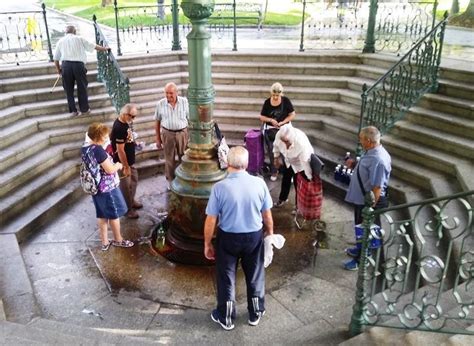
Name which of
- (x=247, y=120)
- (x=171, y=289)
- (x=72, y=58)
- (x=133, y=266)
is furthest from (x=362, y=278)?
(x=72, y=58)

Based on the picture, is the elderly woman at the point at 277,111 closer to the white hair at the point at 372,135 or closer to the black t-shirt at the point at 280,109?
the black t-shirt at the point at 280,109

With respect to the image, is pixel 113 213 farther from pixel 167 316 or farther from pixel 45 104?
pixel 45 104

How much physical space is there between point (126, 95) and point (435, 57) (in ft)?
17.7

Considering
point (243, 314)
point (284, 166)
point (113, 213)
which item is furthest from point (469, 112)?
point (113, 213)

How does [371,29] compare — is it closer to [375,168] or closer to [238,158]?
[375,168]

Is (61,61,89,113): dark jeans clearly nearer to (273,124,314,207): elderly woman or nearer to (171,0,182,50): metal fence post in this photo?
(171,0,182,50): metal fence post

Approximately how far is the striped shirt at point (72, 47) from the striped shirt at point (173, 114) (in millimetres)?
2434

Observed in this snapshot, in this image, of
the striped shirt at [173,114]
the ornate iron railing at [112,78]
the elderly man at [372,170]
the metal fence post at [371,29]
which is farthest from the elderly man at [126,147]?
the metal fence post at [371,29]

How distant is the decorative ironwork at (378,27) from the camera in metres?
11.3

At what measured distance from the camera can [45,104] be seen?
9008 mm

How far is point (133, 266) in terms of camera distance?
5.86 meters

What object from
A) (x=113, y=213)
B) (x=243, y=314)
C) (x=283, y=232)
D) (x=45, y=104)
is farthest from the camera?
(x=45, y=104)

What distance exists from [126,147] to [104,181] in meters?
0.93

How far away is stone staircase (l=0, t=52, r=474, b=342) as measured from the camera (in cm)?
705
